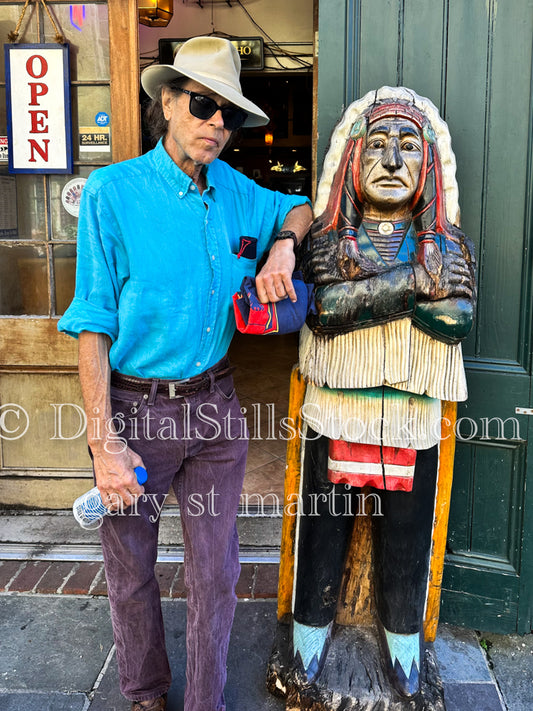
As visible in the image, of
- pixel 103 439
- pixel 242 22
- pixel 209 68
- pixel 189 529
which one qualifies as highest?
pixel 242 22

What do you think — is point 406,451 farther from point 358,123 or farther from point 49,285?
point 49,285

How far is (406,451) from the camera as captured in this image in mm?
2037

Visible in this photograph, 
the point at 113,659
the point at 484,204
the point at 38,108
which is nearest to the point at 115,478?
the point at 113,659

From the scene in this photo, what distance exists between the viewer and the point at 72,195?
3271mm

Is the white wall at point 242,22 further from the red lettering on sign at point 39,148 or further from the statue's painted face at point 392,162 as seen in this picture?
the statue's painted face at point 392,162

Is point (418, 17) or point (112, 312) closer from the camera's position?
point (112, 312)

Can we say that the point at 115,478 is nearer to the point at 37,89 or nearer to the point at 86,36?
the point at 37,89

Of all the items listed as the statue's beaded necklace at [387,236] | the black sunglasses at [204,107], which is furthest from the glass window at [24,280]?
the statue's beaded necklace at [387,236]

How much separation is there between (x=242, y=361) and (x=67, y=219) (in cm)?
406

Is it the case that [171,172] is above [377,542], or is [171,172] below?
above

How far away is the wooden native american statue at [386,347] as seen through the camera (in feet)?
6.42

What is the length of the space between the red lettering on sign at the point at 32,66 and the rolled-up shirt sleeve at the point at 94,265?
5.58ft

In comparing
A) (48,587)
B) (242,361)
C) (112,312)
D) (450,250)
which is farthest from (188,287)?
(242,361)

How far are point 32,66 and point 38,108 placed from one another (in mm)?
194
